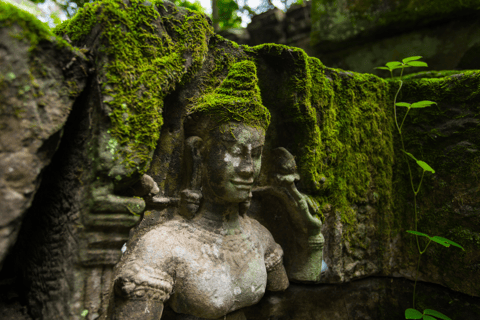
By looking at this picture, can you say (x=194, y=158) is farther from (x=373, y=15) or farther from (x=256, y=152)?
(x=373, y=15)

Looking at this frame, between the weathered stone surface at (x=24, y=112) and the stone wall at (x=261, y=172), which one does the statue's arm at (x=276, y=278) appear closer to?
the stone wall at (x=261, y=172)

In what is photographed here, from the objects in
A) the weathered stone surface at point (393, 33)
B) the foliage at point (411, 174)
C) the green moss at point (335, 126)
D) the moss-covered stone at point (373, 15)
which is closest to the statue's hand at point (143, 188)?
the green moss at point (335, 126)

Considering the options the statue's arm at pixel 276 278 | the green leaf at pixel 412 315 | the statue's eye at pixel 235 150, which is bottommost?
the green leaf at pixel 412 315

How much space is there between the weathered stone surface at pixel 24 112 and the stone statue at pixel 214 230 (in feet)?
2.03

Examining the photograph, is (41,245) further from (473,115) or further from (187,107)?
(473,115)

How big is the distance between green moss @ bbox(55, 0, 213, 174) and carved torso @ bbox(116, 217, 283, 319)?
489 millimetres

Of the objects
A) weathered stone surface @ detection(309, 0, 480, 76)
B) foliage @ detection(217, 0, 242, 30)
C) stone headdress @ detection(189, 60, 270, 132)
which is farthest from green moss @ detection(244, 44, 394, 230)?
foliage @ detection(217, 0, 242, 30)

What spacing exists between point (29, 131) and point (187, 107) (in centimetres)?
96

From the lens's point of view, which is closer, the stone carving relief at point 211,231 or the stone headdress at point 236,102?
the stone carving relief at point 211,231

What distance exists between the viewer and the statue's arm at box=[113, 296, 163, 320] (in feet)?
4.72

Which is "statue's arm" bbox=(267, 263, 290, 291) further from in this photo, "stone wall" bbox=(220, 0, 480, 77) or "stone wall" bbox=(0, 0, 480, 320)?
"stone wall" bbox=(220, 0, 480, 77)

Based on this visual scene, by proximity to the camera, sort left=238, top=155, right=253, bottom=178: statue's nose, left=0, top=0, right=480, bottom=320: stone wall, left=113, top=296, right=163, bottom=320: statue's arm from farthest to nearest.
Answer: left=238, top=155, right=253, bottom=178: statue's nose → left=113, top=296, right=163, bottom=320: statue's arm → left=0, top=0, right=480, bottom=320: stone wall

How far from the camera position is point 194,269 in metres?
1.66

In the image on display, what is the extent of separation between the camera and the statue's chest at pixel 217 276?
5.39 ft
